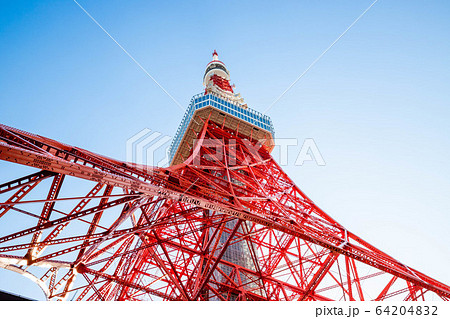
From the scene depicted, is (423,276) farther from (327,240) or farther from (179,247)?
(179,247)

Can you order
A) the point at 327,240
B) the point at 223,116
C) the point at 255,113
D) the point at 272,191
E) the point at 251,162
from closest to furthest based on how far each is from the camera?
the point at 327,240 → the point at 272,191 → the point at 251,162 → the point at 223,116 → the point at 255,113

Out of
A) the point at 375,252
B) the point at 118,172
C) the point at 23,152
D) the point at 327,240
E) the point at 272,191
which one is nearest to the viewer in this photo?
the point at 23,152

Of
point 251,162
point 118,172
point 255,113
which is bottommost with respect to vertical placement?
point 118,172

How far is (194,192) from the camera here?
11.2m

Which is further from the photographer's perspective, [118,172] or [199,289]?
[199,289]

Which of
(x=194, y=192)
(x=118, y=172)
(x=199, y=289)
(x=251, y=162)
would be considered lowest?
(x=199, y=289)

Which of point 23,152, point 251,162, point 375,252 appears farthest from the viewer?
point 251,162

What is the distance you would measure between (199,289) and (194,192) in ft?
10.9

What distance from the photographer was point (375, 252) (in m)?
13.1

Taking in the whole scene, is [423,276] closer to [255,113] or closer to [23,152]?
[23,152]

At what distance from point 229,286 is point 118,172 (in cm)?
923

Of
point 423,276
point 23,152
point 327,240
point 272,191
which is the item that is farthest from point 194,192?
point 423,276
